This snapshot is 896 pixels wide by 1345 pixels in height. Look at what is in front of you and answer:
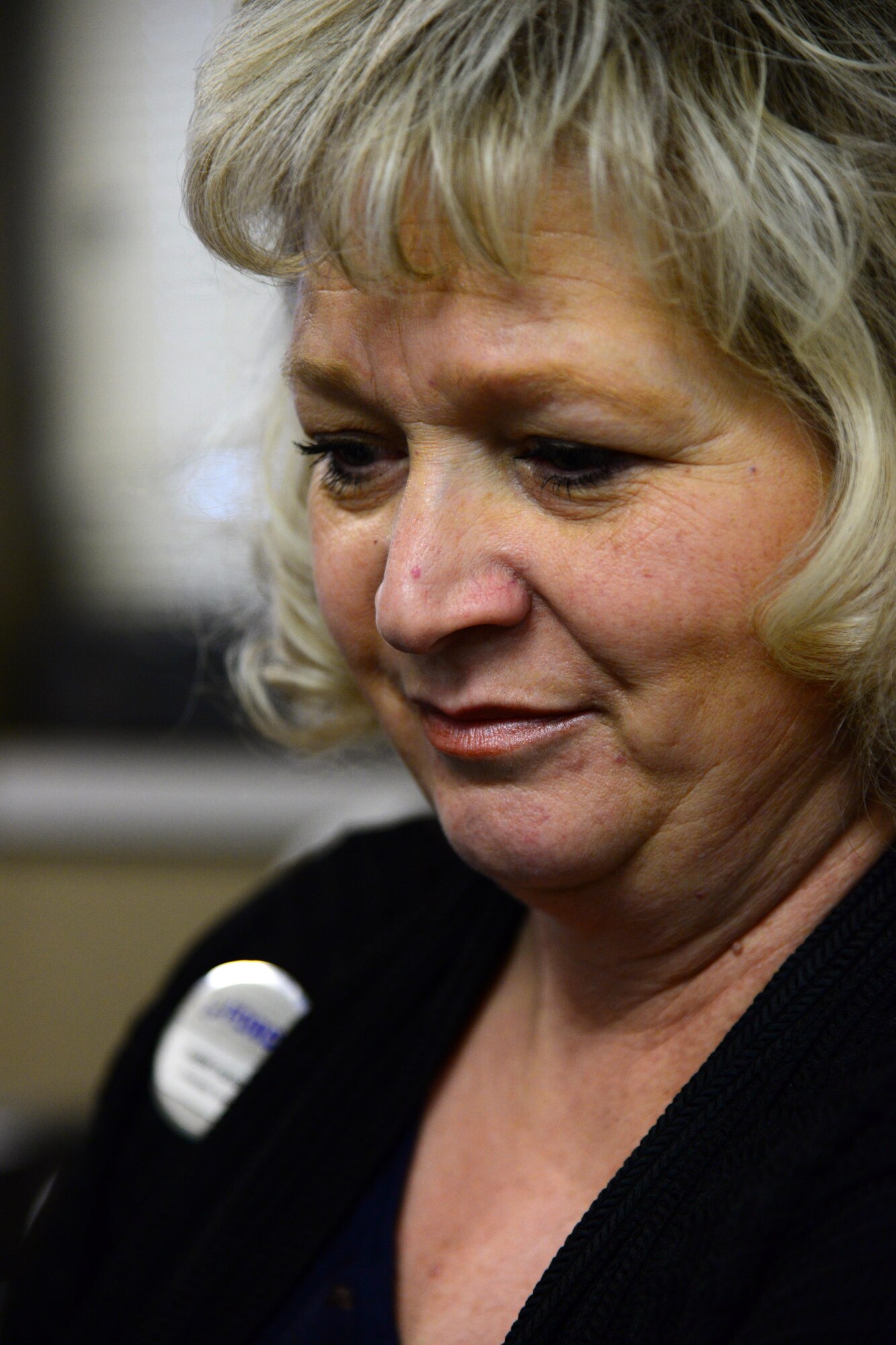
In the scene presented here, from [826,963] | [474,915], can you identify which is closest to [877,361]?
[826,963]

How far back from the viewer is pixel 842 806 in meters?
0.93

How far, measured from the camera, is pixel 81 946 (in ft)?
10.2

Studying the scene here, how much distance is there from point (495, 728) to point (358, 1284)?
0.51 meters

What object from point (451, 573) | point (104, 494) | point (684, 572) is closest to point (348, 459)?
point (451, 573)

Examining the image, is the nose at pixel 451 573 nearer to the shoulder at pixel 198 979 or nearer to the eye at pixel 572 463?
the eye at pixel 572 463

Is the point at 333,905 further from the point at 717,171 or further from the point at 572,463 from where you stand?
the point at 717,171

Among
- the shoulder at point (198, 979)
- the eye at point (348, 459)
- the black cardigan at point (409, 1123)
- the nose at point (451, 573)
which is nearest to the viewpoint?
the black cardigan at point (409, 1123)

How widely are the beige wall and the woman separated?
2.02 meters

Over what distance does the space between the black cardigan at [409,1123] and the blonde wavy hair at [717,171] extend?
9.3 inches

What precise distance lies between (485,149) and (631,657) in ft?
1.07

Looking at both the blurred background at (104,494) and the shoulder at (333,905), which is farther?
the blurred background at (104,494)

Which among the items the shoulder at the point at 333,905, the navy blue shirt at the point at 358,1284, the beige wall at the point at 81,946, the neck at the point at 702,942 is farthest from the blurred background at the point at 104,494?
the neck at the point at 702,942

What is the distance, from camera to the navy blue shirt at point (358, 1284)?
3.45 feet

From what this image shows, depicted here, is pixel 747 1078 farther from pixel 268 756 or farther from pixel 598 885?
pixel 268 756
